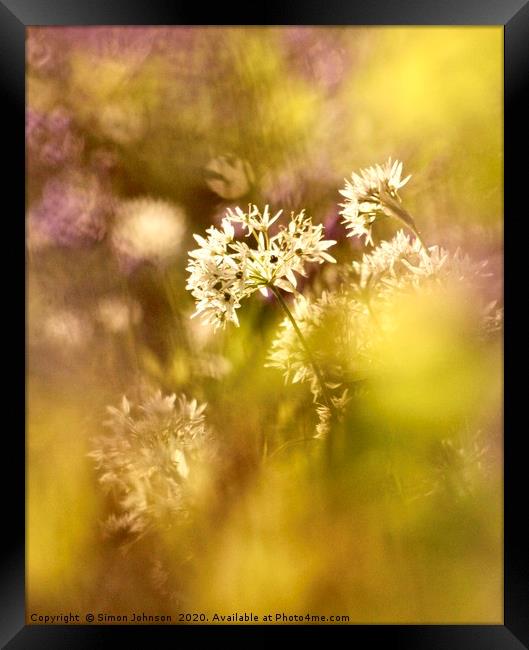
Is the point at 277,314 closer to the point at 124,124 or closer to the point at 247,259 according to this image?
the point at 247,259

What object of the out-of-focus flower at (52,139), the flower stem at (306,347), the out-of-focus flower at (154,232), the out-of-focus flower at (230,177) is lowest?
the flower stem at (306,347)

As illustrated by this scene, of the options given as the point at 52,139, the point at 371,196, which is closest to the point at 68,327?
the point at 52,139

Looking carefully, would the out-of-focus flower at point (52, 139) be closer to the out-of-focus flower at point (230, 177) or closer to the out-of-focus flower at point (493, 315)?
the out-of-focus flower at point (230, 177)

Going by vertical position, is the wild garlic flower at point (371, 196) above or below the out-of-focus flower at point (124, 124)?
below

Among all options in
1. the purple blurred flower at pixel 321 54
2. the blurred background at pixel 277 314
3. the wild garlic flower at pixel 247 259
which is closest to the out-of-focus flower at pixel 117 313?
the blurred background at pixel 277 314

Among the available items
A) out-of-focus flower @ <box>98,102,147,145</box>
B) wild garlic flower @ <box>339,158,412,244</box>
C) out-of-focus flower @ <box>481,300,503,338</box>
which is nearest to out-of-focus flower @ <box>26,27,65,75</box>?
out-of-focus flower @ <box>98,102,147,145</box>
